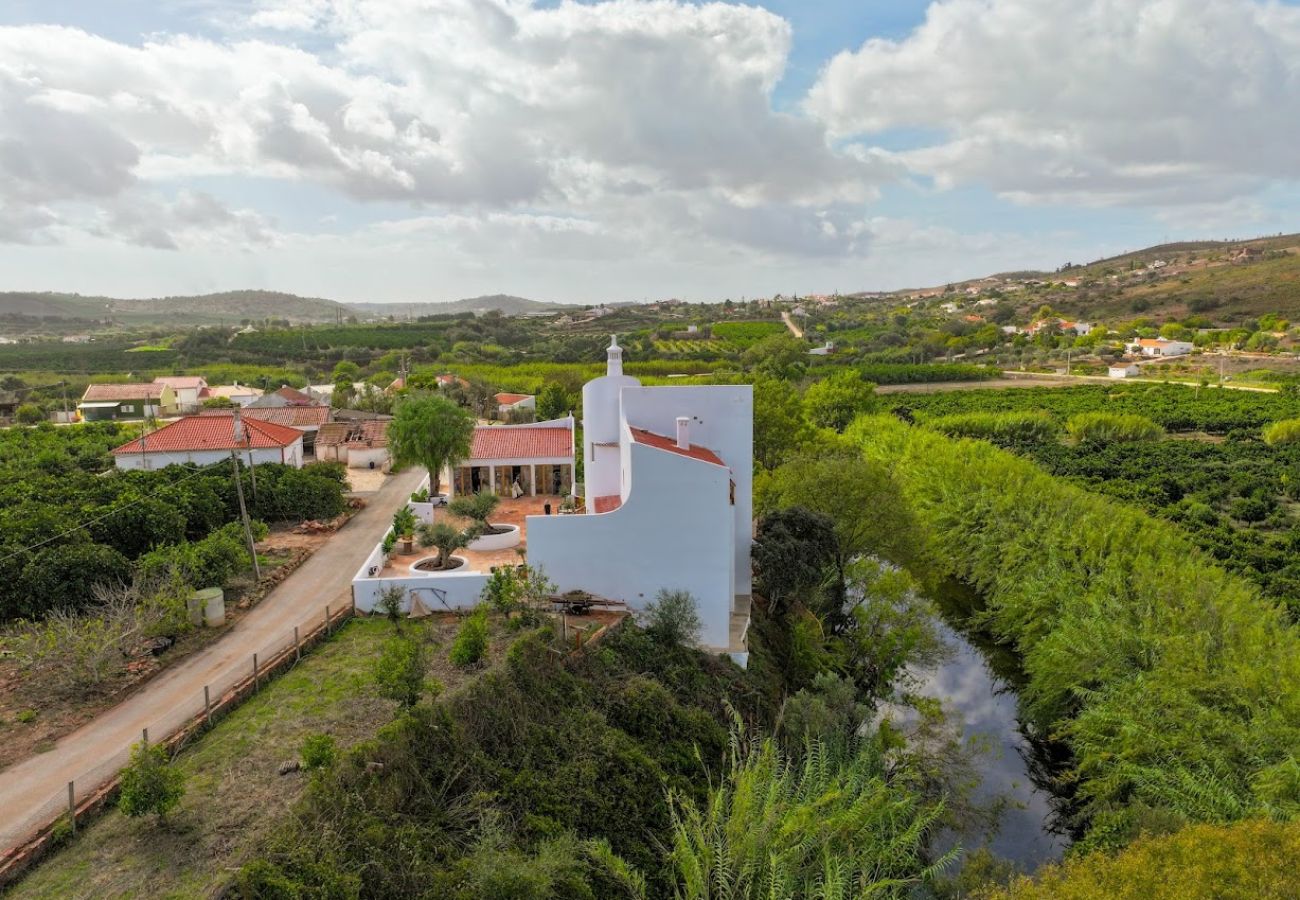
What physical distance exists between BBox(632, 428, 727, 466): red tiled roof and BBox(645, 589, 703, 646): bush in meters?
4.08

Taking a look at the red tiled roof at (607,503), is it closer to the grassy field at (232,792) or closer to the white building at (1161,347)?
the grassy field at (232,792)

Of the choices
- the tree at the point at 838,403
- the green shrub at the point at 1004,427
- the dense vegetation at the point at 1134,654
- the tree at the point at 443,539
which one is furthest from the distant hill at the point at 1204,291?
the tree at the point at 443,539

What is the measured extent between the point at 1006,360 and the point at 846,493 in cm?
Result: 10908

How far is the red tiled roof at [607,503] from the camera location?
24453mm

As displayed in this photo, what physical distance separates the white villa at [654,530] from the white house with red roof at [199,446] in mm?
16942

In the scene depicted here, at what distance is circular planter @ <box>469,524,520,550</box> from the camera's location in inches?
990

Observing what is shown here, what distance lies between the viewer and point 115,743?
1517cm

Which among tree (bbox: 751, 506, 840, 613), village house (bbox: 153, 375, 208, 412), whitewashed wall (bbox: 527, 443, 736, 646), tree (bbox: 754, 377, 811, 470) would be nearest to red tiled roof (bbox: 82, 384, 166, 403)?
village house (bbox: 153, 375, 208, 412)

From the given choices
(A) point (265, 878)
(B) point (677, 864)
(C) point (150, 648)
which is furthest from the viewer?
(C) point (150, 648)

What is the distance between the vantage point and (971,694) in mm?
26766

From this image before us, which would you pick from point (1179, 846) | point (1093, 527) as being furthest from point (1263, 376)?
point (1179, 846)

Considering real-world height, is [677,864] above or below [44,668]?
below

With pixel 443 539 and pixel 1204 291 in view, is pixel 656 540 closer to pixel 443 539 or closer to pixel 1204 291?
pixel 443 539

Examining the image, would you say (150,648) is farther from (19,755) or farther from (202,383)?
(202,383)
